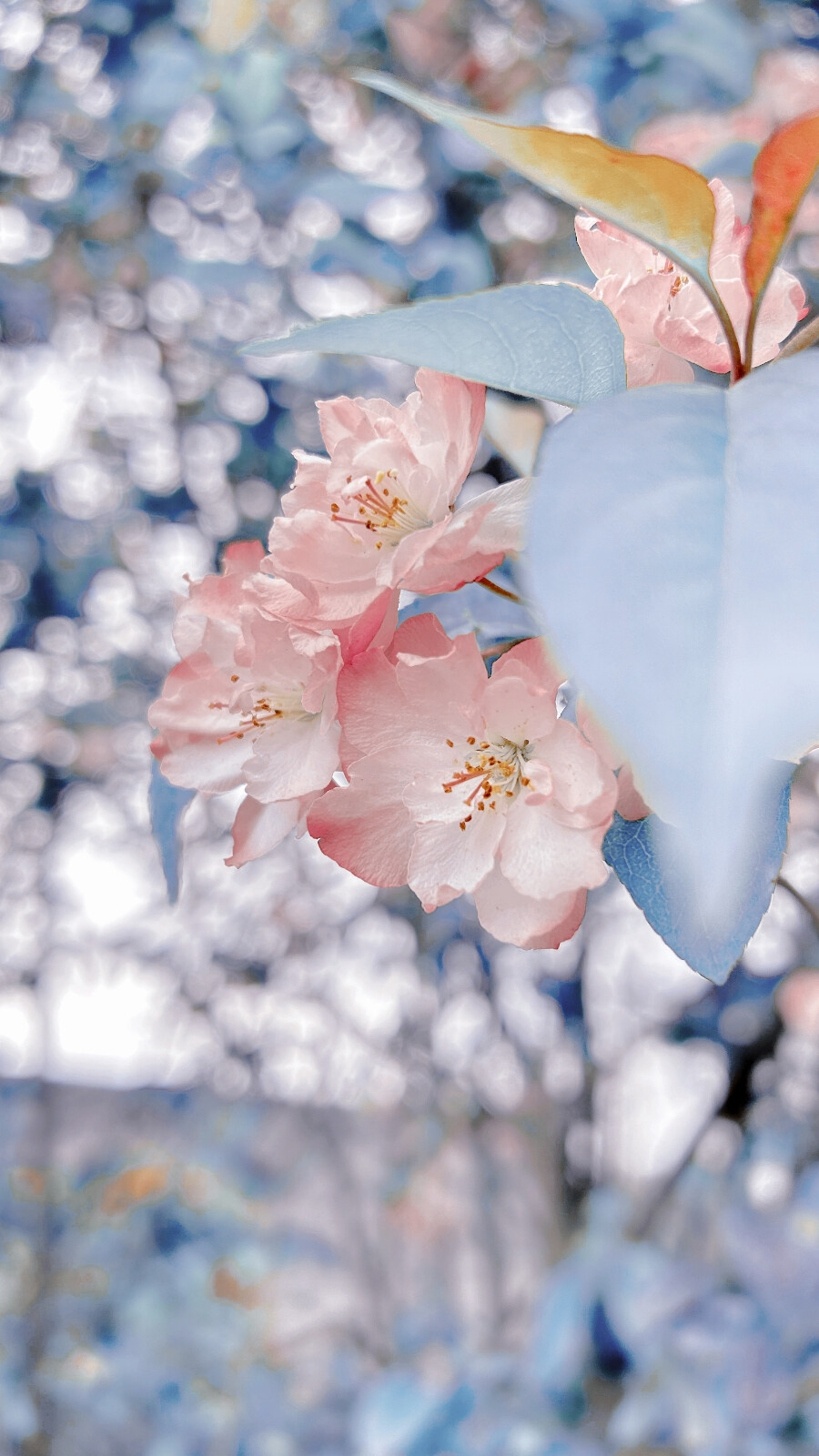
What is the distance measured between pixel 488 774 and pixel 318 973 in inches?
70.8

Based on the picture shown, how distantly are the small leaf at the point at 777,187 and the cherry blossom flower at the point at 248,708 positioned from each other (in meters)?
0.17

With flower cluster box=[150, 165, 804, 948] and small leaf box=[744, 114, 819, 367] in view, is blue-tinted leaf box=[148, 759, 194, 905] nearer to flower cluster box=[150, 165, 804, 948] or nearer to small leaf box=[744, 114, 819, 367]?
flower cluster box=[150, 165, 804, 948]

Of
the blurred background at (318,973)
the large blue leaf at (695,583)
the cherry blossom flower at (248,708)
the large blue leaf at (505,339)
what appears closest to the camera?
the large blue leaf at (695,583)

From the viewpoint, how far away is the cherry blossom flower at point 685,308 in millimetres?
354

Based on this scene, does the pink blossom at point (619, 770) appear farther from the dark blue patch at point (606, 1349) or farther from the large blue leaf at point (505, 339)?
the dark blue patch at point (606, 1349)

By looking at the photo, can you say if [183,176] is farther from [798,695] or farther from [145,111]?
[798,695]

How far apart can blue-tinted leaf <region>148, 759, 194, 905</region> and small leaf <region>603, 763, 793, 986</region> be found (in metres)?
0.21

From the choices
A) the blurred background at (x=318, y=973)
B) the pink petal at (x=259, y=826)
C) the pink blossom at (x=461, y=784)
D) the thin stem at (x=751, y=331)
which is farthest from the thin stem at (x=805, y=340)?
the blurred background at (x=318, y=973)

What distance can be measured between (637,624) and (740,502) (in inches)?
1.7

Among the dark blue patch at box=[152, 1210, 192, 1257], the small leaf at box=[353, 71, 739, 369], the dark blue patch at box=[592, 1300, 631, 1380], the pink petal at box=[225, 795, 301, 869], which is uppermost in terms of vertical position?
the small leaf at box=[353, 71, 739, 369]

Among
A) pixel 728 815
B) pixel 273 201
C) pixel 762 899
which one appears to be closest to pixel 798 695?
pixel 728 815

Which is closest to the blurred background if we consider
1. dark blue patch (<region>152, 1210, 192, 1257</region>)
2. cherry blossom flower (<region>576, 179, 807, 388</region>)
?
dark blue patch (<region>152, 1210, 192, 1257</region>)

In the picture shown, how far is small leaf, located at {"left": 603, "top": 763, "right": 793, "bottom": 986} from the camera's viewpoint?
29cm

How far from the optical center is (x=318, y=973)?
82.2 inches
